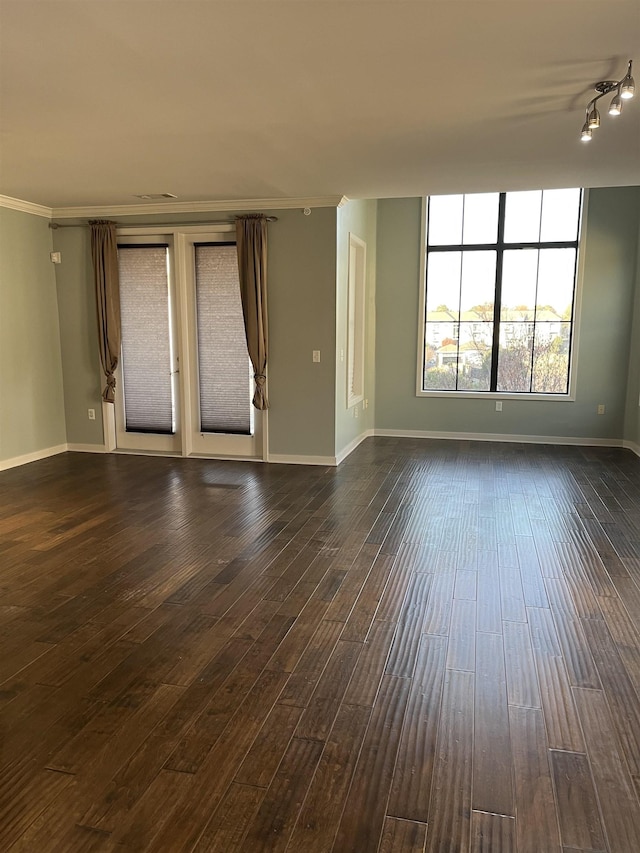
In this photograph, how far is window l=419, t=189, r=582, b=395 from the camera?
759 centimetres

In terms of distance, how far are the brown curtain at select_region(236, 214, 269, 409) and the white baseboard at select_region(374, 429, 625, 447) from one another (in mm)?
2561

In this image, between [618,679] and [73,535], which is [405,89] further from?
[73,535]

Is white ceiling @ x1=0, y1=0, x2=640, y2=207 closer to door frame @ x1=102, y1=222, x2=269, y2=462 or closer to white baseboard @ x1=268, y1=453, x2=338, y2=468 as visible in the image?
door frame @ x1=102, y1=222, x2=269, y2=462

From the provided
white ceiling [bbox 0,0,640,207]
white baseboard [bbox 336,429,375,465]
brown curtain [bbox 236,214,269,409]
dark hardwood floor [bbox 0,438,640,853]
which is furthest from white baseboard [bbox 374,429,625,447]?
white ceiling [bbox 0,0,640,207]

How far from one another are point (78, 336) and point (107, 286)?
0.71m

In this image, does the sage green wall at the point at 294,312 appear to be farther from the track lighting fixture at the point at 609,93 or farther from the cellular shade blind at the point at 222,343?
the track lighting fixture at the point at 609,93

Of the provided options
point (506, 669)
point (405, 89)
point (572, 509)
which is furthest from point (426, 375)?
point (506, 669)

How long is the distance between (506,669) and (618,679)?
0.44 meters

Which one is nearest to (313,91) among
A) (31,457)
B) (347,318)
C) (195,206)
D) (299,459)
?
(195,206)

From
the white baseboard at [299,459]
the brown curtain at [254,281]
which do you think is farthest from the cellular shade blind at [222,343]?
the white baseboard at [299,459]

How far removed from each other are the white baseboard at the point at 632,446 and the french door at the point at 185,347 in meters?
4.24

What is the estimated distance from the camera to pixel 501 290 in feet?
25.5

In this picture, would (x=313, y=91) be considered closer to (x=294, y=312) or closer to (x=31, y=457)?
(x=294, y=312)

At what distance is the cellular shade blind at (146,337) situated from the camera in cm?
663
